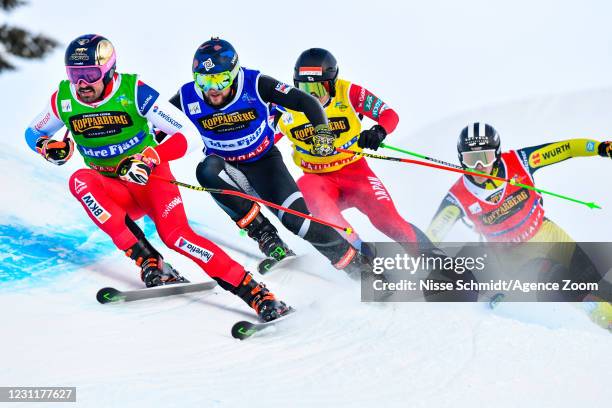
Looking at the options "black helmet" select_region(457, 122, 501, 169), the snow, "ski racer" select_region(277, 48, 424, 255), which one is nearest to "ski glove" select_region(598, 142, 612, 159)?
"black helmet" select_region(457, 122, 501, 169)

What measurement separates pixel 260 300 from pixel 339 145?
193 centimetres

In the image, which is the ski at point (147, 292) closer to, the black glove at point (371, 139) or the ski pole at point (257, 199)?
the ski pole at point (257, 199)

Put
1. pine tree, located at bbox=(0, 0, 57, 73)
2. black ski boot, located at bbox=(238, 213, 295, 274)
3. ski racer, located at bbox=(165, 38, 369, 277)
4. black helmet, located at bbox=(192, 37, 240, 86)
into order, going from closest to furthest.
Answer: black helmet, located at bbox=(192, 37, 240, 86) → ski racer, located at bbox=(165, 38, 369, 277) → black ski boot, located at bbox=(238, 213, 295, 274) → pine tree, located at bbox=(0, 0, 57, 73)

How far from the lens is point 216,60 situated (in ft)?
18.3

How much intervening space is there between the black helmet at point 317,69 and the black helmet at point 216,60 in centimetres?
99

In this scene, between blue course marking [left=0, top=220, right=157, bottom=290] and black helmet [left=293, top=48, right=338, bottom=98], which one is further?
black helmet [left=293, top=48, right=338, bottom=98]

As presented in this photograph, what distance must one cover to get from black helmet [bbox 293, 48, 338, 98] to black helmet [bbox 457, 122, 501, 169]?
1112 millimetres

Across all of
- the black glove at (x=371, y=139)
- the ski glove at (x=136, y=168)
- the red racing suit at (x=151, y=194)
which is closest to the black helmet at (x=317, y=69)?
the black glove at (x=371, y=139)

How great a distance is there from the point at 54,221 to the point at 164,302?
166 cm

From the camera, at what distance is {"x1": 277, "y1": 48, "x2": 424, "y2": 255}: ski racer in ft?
21.4

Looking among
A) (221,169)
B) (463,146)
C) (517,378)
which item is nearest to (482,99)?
(463,146)

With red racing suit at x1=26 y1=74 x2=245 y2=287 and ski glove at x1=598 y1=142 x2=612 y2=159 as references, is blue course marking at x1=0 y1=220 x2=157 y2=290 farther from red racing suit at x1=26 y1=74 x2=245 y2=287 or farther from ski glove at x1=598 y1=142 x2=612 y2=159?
ski glove at x1=598 y1=142 x2=612 y2=159

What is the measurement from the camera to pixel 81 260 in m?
6.07

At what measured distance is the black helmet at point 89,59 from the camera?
541cm
